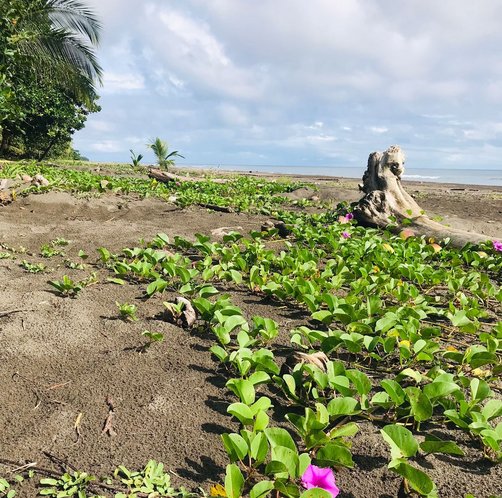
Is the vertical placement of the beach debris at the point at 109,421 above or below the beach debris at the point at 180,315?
below

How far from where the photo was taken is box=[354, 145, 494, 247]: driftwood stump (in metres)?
5.59

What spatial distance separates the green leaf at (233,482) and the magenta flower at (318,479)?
0.68ft

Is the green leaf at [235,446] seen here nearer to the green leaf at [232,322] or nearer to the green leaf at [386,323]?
the green leaf at [232,322]

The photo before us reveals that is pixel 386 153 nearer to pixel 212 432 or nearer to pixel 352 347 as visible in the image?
pixel 352 347

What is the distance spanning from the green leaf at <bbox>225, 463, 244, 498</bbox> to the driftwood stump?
189 inches

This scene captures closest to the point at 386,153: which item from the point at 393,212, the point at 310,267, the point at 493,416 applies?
the point at 393,212

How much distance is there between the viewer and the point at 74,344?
7.27 ft

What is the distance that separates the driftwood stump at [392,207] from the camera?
5590 mm

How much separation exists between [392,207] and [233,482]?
19.4 feet

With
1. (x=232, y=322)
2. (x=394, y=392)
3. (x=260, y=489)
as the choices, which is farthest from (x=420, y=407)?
(x=232, y=322)

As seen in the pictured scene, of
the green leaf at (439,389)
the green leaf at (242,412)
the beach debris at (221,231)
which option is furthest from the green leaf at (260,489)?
the beach debris at (221,231)

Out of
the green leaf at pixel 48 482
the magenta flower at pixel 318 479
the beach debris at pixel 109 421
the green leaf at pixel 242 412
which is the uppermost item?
the green leaf at pixel 242 412

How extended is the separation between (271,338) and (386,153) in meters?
5.59

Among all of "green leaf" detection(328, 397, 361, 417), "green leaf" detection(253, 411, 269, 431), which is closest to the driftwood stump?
"green leaf" detection(328, 397, 361, 417)
